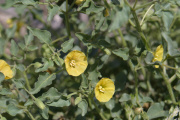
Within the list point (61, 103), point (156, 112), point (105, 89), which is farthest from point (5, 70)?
point (156, 112)

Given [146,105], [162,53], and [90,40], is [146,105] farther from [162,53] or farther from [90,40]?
[90,40]

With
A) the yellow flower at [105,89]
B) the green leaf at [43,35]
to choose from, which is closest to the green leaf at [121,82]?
the yellow flower at [105,89]

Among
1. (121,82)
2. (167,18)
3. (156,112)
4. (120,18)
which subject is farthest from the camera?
(121,82)

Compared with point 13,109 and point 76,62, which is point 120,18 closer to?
point 76,62

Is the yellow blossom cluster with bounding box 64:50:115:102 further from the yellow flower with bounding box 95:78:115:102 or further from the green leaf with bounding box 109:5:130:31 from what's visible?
the green leaf with bounding box 109:5:130:31

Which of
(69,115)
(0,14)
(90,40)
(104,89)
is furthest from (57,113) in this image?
(0,14)

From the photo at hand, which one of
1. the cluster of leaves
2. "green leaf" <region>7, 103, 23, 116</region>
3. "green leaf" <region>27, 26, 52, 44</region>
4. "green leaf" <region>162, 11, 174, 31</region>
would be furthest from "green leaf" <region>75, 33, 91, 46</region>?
"green leaf" <region>7, 103, 23, 116</region>
